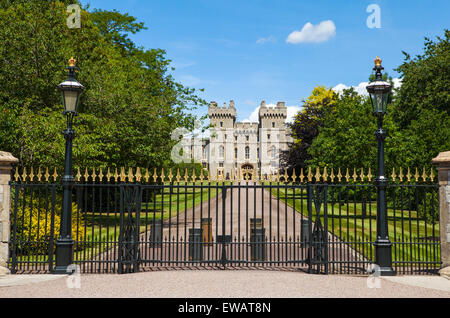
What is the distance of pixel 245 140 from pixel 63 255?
103431 millimetres

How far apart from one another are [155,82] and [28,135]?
9.75 metres

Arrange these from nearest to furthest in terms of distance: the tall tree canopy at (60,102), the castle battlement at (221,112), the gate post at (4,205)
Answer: the gate post at (4,205) → the tall tree canopy at (60,102) → the castle battlement at (221,112)

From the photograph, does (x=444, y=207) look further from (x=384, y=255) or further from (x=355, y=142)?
(x=355, y=142)

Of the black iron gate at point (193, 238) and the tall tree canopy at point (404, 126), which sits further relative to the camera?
the tall tree canopy at point (404, 126)

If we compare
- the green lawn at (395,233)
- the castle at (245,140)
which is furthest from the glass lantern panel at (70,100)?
the castle at (245,140)

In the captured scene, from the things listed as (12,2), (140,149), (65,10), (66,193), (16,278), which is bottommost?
(16,278)

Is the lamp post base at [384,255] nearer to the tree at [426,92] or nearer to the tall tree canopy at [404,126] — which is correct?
the tall tree canopy at [404,126]

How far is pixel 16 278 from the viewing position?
8297 mm

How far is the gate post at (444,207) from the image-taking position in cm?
877

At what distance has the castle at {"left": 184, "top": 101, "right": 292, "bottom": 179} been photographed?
10762 cm

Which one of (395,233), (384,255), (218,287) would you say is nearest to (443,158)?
(395,233)

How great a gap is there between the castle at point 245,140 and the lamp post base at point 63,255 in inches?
3817
